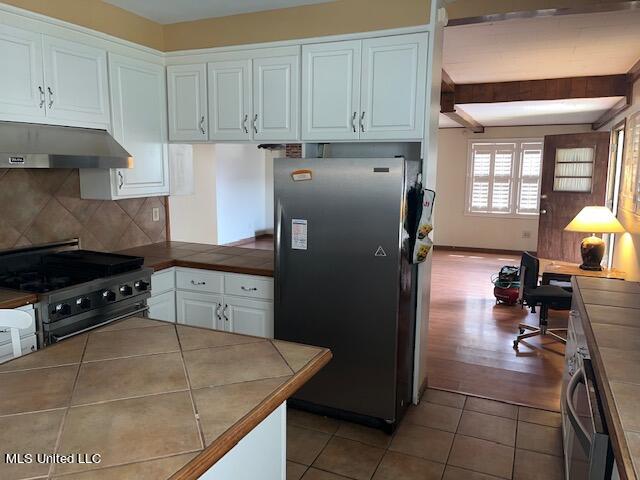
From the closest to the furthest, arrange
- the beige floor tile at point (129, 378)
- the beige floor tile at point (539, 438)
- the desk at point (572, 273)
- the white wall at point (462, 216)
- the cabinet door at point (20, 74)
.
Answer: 1. the beige floor tile at point (129, 378)
2. the cabinet door at point (20, 74)
3. the beige floor tile at point (539, 438)
4. the desk at point (572, 273)
5. the white wall at point (462, 216)

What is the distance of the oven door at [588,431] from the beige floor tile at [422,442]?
0.85m

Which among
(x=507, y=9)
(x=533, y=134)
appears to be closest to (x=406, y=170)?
(x=507, y=9)

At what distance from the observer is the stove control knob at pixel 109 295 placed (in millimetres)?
2613

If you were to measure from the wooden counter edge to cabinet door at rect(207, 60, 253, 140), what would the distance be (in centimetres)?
220

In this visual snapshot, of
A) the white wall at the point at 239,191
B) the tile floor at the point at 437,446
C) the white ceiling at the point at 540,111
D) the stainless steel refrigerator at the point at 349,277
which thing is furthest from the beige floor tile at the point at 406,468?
the white wall at the point at 239,191

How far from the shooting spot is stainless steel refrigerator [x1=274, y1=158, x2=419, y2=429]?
2.62m

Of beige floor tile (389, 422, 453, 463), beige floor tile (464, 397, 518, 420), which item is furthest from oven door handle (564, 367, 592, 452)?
beige floor tile (464, 397, 518, 420)

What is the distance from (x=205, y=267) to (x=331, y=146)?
3.88 ft

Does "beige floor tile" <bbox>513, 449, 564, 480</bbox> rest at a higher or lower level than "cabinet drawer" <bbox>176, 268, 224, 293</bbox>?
lower

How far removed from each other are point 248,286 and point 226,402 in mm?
1972

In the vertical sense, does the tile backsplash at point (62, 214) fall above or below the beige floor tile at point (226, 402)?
above

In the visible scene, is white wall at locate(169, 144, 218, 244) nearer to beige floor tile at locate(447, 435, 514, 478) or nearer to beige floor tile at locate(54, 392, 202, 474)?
beige floor tile at locate(447, 435, 514, 478)

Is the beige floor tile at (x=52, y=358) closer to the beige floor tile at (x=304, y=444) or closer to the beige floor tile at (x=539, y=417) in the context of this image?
the beige floor tile at (x=304, y=444)

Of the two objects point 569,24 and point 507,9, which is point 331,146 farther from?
point 569,24
